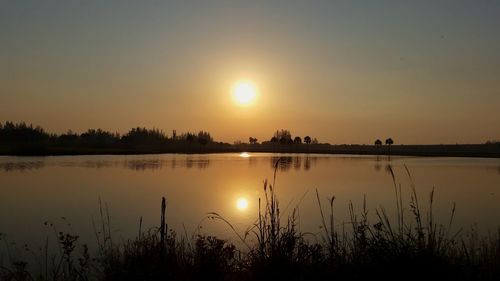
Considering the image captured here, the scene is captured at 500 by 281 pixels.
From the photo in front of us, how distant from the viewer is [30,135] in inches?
4493

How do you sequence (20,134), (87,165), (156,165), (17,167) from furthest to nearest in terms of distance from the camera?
(20,134), (156,165), (87,165), (17,167)

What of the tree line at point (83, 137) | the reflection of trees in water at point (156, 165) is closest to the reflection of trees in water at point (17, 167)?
the reflection of trees in water at point (156, 165)

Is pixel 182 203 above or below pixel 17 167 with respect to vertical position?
below

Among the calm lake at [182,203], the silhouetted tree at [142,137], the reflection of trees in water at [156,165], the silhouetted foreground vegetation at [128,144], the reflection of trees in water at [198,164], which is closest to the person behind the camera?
the calm lake at [182,203]

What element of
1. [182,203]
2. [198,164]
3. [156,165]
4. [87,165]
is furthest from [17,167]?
[182,203]

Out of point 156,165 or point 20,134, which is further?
point 20,134

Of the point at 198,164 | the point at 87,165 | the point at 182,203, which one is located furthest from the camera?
the point at 198,164

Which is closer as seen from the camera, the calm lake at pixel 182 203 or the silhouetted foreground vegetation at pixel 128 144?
the calm lake at pixel 182 203

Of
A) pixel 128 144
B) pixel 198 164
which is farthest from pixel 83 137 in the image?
pixel 198 164

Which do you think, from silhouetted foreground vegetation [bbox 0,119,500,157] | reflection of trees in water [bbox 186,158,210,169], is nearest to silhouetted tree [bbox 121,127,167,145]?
silhouetted foreground vegetation [bbox 0,119,500,157]

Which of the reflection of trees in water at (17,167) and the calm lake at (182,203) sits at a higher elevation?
the reflection of trees in water at (17,167)

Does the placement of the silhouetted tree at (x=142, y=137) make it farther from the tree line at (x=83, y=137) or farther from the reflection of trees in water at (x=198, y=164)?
the reflection of trees in water at (x=198, y=164)

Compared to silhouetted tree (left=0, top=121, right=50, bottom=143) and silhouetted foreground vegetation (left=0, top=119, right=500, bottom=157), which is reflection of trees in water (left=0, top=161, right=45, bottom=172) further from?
silhouetted tree (left=0, top=121, right=50, bottom=143)

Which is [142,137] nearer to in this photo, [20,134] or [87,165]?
[20,134]
